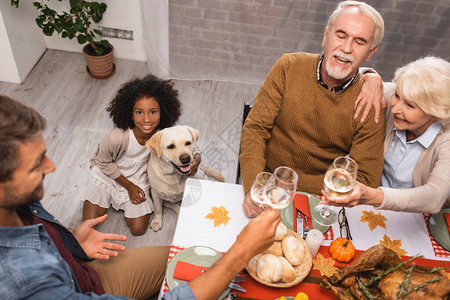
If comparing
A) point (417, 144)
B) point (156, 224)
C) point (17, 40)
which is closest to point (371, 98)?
point (417, 144)

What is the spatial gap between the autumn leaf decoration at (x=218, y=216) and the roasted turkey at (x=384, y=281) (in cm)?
45

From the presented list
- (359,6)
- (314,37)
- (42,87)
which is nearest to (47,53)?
(42,87)

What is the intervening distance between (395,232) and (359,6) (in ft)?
3.48

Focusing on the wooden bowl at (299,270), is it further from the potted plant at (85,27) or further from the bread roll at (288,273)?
the potted plant at (85,27)

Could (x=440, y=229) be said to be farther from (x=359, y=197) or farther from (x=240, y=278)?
(x=240, y=278)

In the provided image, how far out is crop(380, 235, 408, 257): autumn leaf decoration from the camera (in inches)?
60.1

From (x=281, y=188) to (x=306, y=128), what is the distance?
79cm

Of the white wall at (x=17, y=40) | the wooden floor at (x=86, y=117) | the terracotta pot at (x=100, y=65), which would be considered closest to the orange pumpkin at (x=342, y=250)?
the wooden floor at (x=86, y=117)

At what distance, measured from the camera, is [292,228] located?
1.55 meters

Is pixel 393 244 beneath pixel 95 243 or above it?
Answer: above

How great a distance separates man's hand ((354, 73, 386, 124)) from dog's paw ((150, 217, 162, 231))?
144cm

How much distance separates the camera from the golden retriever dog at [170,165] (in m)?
2.13

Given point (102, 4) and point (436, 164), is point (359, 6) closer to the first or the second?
point (436, 164)

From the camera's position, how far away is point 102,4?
10.9 feet
